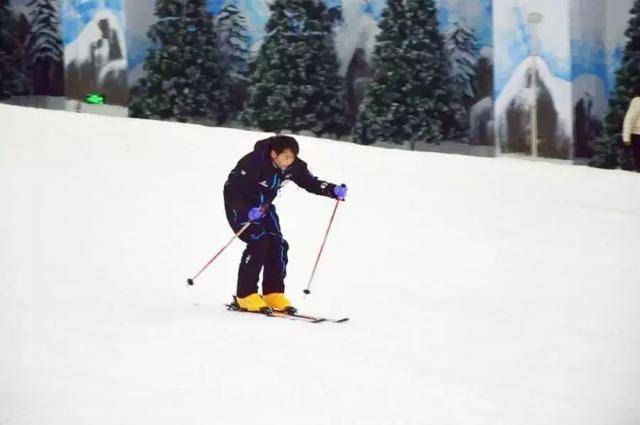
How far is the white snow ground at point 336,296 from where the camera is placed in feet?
22.8

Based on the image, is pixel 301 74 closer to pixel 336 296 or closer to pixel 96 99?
pixel 96 99

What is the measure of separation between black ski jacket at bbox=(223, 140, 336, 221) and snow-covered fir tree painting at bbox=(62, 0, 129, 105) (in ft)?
51.9

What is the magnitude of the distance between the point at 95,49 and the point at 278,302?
16.7 m

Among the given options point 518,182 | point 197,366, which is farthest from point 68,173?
point 197,366

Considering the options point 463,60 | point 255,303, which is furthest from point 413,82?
point 255,303

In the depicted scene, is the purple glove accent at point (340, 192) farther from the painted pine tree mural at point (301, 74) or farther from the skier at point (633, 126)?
the painted pine tree mural at point (301, 74)

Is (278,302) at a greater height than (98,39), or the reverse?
(98,39)

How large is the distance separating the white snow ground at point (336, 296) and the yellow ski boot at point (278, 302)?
30 cm

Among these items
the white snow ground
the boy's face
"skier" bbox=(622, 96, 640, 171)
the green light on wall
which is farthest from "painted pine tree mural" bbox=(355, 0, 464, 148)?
the boy's face

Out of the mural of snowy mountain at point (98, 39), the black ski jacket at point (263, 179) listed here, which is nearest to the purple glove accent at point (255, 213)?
the black ski jacket at point (263, 179)

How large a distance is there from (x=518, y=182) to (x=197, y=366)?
29.4 ft

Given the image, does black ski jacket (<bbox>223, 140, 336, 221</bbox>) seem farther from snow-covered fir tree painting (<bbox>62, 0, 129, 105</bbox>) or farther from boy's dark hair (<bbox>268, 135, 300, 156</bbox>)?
snow-covered fir tree painting (<bbox>62, 0, 129, 105</bbox>)

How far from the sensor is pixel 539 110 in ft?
63.8

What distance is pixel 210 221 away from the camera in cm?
1329
